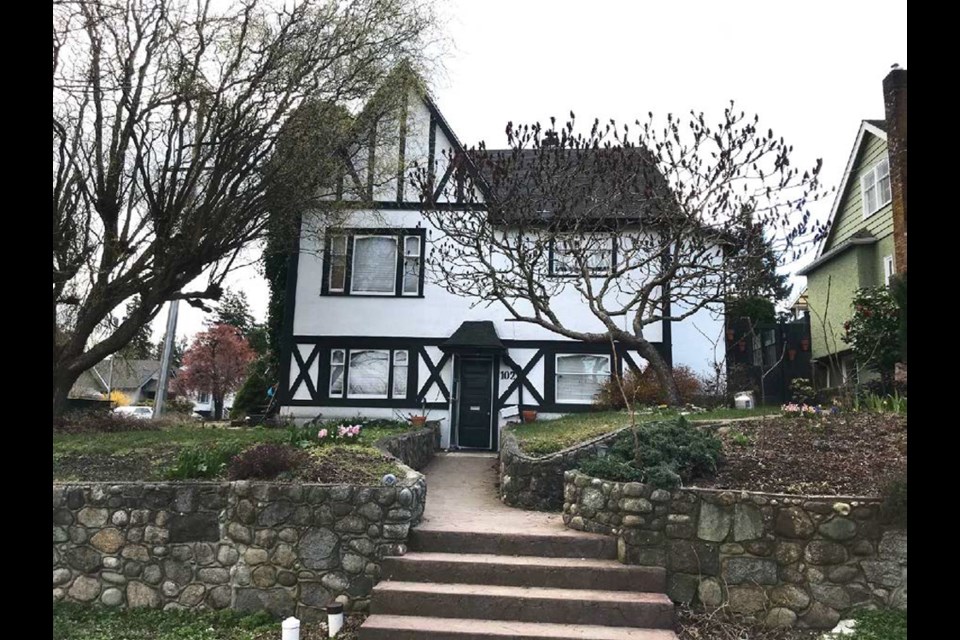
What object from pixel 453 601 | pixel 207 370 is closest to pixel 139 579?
pixel 453 601

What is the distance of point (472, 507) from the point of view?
8148 mm

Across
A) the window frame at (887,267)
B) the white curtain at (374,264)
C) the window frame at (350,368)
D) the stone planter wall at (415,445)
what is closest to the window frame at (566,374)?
the stone planter wall at (415,445)

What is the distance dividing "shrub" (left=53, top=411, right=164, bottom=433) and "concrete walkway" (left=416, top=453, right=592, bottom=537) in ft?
18.6

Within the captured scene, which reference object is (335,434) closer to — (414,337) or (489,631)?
(489,631)

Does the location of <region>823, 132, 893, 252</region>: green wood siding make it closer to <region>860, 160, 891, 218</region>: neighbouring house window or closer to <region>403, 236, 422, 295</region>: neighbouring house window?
<region>860, 160, 891, 218</region>: neighbouring house window

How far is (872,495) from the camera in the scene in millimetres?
5453

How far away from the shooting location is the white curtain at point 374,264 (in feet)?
50.1

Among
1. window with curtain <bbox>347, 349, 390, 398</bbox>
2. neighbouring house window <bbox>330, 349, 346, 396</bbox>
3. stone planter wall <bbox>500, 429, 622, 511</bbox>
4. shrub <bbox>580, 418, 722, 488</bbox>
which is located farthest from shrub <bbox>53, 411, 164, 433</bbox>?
shrub <bbox>580, 418, 722, 488</bbox>

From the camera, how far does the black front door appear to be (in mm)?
14531

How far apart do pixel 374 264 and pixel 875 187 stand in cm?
1178

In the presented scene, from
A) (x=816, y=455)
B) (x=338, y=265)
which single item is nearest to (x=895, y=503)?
(x=816, y=455)
